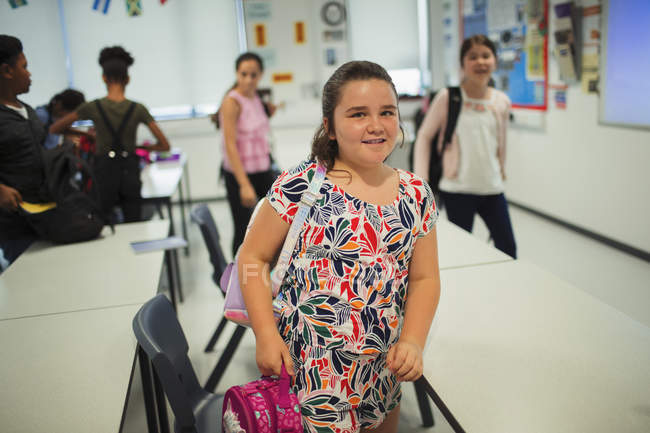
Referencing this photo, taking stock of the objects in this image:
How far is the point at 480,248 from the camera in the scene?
6.57ft

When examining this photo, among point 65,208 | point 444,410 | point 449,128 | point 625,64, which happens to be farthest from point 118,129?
point 625,64

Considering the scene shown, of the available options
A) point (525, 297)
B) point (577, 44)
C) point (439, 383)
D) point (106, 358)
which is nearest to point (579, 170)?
point (577, 44)

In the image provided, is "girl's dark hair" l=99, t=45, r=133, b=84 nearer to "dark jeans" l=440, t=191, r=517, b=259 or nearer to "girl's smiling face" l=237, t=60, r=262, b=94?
"girl's smiling face" l=237, t=60, r=262, b=94

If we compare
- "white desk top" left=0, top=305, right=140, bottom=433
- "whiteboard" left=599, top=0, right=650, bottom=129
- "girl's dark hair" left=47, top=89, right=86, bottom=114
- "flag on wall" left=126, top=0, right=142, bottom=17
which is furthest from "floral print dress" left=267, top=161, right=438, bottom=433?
"flag on wall" left=126, top=0, right=142, bottom=17

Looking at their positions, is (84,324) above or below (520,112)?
below

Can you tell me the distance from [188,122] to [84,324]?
4.88 metres

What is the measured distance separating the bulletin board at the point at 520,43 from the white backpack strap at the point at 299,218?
4065 mm

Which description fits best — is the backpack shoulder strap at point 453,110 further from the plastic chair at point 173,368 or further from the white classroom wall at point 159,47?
the white classroom wall at point 159,47

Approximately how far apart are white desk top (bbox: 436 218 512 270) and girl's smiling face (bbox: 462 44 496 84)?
710 millimetres

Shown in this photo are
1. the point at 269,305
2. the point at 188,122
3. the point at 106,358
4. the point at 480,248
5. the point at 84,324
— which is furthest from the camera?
the point at 188,122

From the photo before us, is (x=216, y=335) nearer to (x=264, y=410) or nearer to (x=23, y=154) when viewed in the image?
(x=23, y=154)

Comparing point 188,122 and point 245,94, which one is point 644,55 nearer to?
point 245,94

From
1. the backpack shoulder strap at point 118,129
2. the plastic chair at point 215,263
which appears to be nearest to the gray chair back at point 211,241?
the plastic chair at point 215,263

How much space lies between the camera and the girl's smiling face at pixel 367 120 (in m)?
1.07
